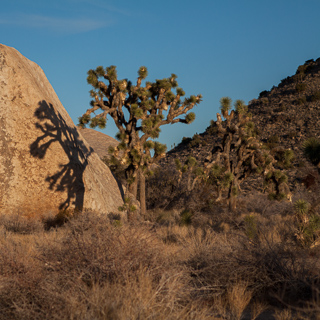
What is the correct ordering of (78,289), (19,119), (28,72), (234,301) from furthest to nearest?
1. (28,72)
2. (19,119)
3. (234,301)
4. (78,289)

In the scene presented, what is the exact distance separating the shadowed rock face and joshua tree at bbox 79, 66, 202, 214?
1.62 metres

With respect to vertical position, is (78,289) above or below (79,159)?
below

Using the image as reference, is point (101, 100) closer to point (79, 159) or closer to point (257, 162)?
point (79, 159)

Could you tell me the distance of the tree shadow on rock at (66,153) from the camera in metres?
12.2

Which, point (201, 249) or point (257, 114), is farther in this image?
point (257, 114)

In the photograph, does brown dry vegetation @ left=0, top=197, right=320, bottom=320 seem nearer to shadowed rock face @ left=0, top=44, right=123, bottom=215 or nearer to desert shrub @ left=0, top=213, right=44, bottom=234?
desert shrub @ left=0, top=213, right=44, bottom=234

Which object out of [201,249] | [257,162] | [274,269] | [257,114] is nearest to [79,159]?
[257,162]

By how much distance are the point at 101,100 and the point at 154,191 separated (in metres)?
6.76

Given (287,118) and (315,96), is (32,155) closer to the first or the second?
(287,118)

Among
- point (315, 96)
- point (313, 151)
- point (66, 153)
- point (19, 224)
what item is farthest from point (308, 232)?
point (315, 96)

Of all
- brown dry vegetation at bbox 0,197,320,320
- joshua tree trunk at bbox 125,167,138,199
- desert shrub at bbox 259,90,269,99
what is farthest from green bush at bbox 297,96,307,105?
brown dry vegetation at bbox 0,197,320,320

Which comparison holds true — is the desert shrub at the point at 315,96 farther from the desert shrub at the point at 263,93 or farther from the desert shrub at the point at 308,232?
the desert shrub at the point at 308,232

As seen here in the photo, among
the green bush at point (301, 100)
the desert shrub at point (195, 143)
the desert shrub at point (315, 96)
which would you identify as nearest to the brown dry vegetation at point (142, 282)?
the desert shrub at point (195, 143)

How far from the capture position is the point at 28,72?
1320cm
